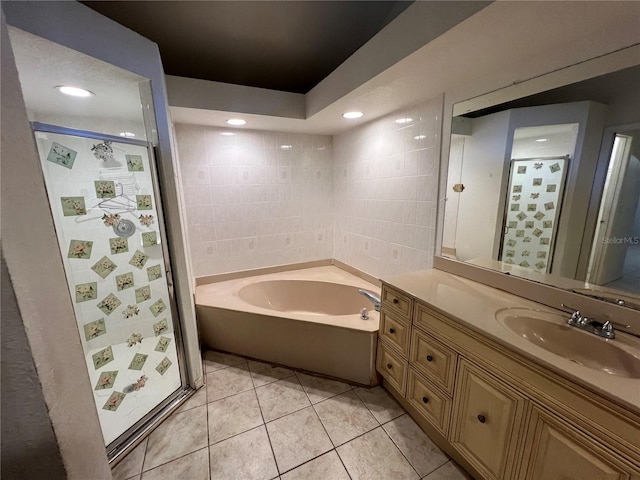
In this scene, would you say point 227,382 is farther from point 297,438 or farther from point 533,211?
point 533,211

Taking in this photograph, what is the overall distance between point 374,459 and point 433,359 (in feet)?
2.06

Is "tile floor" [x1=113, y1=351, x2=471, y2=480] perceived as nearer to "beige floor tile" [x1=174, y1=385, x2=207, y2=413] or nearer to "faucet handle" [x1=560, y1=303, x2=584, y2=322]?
"beige floor tile" [x1=174, y1=385, x2=207, y2=413]

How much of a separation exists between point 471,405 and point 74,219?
2.17 metres

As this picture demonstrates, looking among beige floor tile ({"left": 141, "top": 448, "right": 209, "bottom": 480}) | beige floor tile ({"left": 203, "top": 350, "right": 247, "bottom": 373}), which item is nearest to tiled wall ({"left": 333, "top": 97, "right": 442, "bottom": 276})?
beige floor tile ({"left": 203, "top": 350, "right": 247, "bottom": 373})

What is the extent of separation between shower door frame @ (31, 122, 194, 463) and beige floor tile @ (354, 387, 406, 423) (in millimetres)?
1243

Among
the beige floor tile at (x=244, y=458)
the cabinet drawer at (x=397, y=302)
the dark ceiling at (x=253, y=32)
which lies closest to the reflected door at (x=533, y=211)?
the cabinet drawer at (x=397, y=302)

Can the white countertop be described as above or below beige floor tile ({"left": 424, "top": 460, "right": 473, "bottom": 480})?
above

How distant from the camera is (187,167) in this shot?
231cm

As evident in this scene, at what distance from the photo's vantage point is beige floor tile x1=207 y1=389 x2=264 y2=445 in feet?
4.84

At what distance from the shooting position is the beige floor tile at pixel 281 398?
1.60 meters

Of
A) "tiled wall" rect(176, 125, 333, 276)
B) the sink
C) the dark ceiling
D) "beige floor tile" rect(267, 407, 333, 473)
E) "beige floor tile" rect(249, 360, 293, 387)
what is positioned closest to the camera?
the sink

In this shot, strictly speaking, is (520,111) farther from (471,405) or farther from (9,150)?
(9,150)

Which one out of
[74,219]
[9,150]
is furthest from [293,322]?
[9,150]

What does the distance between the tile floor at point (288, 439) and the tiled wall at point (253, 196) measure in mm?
1293
